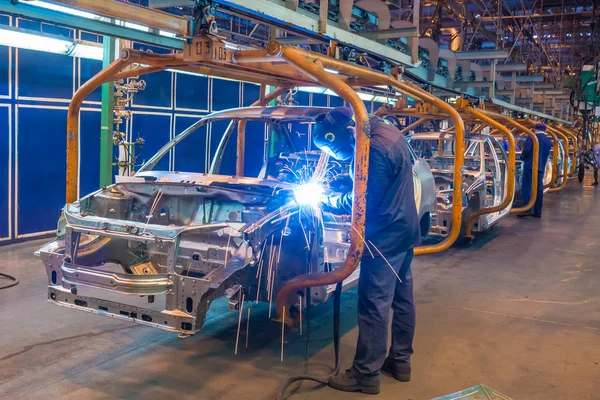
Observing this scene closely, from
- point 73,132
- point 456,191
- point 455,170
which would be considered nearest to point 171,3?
point 73,132

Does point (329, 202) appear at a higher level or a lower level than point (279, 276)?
higher

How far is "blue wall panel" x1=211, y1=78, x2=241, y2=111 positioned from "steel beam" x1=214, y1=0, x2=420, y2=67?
19.6 ft

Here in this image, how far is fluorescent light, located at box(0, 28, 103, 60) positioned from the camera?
6602mm

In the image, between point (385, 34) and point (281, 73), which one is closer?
point (281, 73)

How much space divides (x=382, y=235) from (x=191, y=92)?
7.80 metres

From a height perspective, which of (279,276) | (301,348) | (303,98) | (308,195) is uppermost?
(303,98)

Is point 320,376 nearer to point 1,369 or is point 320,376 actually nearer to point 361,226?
point 361,226

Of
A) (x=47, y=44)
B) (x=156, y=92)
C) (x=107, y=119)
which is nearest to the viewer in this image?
(x=47, y=44)

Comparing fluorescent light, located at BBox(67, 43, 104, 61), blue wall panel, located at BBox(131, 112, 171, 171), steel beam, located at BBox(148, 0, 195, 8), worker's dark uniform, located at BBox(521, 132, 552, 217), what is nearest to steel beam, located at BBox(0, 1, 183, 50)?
steel beam, located at BBox(148, 0, 195, 8)

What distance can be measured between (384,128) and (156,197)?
1.90 meters

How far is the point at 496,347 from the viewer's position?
15.0ft

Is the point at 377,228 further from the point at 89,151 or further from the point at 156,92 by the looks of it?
the point at 156,92

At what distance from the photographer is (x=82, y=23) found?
5.14m

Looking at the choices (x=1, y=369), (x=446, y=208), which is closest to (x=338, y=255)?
(x=1, y=369)
